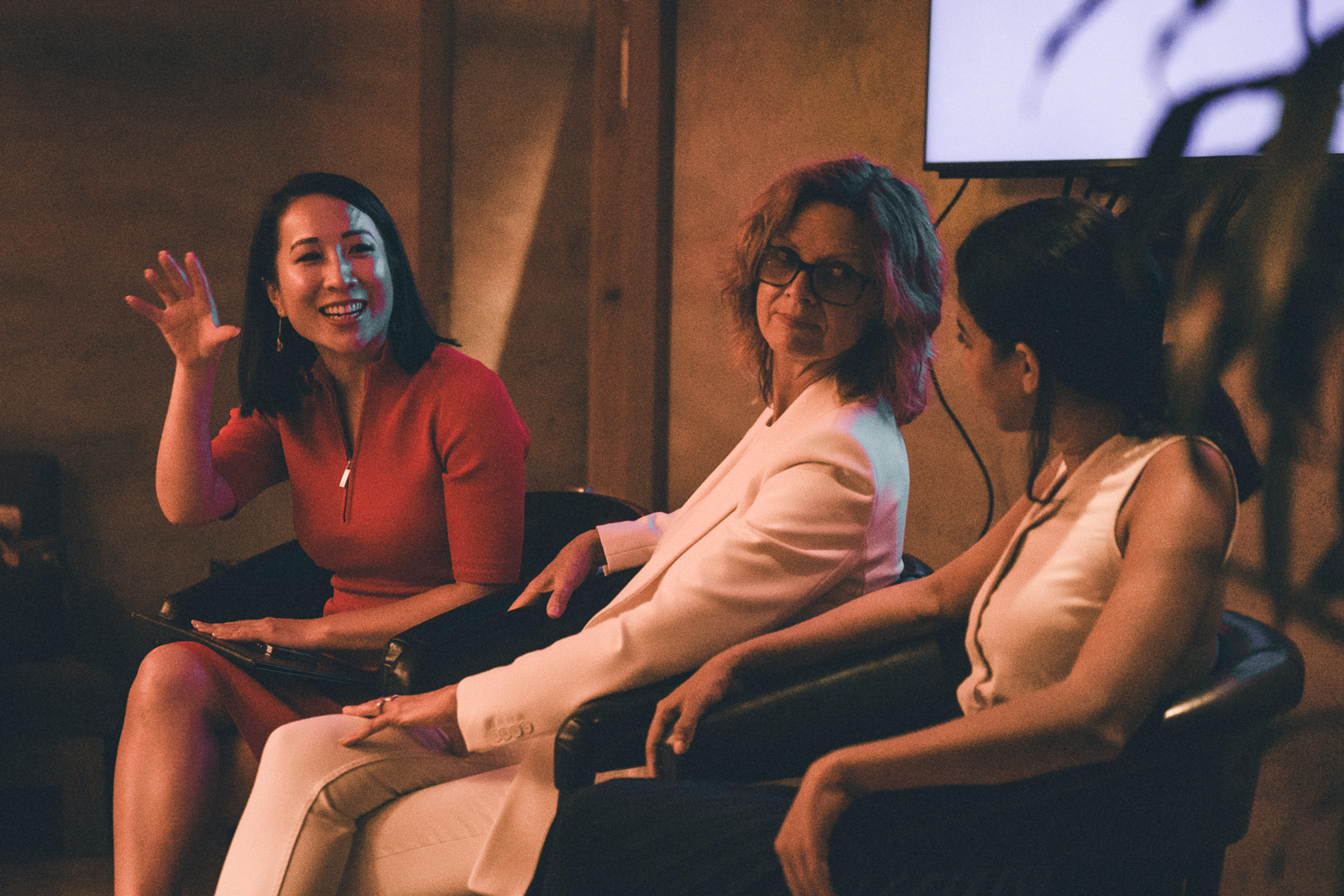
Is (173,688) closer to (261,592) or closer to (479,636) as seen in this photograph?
(261,592)

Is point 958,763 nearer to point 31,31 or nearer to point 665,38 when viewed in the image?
point 665,38

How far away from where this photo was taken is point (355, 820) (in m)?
1.47

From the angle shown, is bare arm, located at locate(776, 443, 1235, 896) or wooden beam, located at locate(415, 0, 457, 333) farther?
wooden beam, located at locate(415, 0, 457, 333)

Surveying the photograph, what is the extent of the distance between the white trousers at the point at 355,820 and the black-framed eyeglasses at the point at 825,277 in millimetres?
863

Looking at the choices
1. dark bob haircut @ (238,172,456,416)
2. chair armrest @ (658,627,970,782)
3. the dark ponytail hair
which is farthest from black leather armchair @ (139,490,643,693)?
the dark ponytail hair

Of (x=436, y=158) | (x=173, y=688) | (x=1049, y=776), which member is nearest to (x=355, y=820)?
(x=173, y=688)

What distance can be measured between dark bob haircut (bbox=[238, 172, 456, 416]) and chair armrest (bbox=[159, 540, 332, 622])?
1.02 ft

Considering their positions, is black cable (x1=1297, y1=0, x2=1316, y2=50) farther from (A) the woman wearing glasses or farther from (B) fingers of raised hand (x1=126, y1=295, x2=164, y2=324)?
(B) fingers of raised hand (x1=126, y1=295, x2=164, y2=324)

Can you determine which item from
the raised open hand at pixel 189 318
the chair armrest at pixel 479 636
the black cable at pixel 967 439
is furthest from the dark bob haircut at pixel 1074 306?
the raised open hand at pixel 189 318

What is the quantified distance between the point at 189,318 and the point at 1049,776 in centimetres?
166

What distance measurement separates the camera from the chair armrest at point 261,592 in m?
1.92

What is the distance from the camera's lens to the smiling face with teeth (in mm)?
1880

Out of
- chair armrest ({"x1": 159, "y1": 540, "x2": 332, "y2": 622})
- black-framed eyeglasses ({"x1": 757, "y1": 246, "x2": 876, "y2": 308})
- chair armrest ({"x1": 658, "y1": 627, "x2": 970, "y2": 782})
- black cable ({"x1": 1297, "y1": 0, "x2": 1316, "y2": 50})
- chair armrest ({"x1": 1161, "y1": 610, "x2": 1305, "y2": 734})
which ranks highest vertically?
black cable ({"x1": 1297, "y1": 0, "x2": 1316, "y2": 50})

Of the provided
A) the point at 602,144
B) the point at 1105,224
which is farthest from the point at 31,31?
the point at 1105,224
